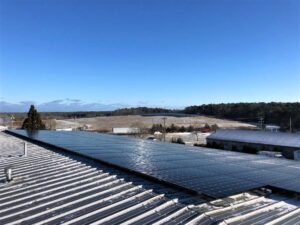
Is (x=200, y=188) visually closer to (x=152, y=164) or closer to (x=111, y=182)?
(x=111, y=182)

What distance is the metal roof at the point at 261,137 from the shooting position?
30497 mm

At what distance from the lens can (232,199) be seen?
6215 millimetres

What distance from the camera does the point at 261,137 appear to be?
112 feet

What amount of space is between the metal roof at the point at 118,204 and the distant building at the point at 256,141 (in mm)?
25242

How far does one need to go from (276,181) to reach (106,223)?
4.74 metres

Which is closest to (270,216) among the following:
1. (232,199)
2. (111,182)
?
(232,199)

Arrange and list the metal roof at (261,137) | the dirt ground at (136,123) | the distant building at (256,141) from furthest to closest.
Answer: the dirt ground at (136,123), the metal roof at (261,137), the distant building at (256,141)

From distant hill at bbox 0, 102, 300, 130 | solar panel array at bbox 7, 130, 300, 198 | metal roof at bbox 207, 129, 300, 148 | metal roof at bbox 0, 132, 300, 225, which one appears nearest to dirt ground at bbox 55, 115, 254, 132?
distant hill at bbox 0, 102, 300, 130

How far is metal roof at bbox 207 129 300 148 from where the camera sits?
30497 mm

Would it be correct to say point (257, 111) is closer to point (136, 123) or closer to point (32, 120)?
point (136, 123)

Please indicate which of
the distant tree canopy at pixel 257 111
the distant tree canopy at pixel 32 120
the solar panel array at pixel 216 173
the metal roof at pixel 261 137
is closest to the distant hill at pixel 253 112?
the distant tree canopy at pixel 257 111

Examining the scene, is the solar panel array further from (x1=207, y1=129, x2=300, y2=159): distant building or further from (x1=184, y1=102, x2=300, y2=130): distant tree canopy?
(x1=184, y1=102, x2=300, y2=130): distant tree canopy

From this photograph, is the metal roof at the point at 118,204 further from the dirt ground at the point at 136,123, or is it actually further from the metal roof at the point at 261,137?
the dirt ground at the point at 136,123

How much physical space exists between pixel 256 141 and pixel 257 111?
191ft
